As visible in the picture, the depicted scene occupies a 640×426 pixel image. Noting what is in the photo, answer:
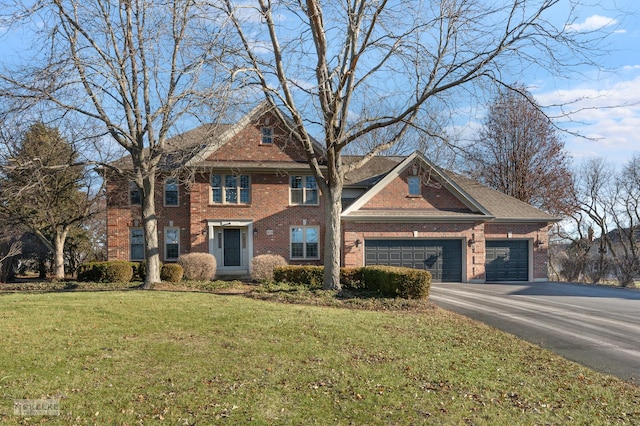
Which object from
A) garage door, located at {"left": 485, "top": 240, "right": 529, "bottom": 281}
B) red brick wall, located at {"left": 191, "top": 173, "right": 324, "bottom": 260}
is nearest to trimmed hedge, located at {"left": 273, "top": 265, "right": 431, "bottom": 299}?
red brick wall, located at {"left": 191, "top": 173, "right": 324, "bottom": 260}

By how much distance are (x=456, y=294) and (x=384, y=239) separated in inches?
222

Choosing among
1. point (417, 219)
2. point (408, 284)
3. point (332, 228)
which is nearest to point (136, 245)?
point (332, 228)

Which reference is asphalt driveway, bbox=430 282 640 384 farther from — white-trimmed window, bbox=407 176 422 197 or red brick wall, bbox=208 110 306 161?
red brick wall, bbox=208 110 306 161

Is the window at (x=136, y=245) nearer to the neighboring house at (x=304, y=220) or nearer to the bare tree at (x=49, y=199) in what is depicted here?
the neighboring house at (x=304, y=220)

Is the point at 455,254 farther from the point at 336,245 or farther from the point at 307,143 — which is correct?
the point at 307,143

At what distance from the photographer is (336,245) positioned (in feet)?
46.9

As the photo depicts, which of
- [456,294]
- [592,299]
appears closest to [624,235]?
[592,299]

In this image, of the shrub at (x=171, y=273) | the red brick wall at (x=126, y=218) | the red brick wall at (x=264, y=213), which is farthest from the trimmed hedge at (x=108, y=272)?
the red brick wall at (x=264, y=213)

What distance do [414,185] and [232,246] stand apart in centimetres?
940

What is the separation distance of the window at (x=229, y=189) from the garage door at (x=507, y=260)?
12.2 m

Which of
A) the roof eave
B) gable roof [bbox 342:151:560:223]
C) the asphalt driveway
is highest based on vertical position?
gable roof [bbox 342:151:560:223]

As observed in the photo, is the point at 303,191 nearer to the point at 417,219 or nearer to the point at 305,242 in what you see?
the point at 305,242

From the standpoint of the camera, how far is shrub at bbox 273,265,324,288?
16.4m

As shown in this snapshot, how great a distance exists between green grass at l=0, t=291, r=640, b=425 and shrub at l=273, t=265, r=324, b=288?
6464 mm
